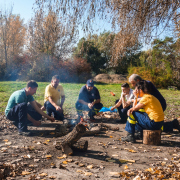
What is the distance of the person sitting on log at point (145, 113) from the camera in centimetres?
421

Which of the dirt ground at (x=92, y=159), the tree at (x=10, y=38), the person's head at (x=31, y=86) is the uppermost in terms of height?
the tree at (x=10, y=38)

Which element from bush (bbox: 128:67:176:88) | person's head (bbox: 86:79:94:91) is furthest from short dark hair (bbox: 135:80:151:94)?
bush (bbox: 128:67:176:88)

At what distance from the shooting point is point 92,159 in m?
3.50

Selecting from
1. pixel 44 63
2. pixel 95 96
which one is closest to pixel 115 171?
pixel 95 96

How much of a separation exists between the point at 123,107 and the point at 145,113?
146cm

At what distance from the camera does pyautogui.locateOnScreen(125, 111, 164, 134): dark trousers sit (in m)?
4.22

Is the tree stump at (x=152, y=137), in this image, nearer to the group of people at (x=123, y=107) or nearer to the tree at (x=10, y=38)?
the group of people at (x=123, y=107)

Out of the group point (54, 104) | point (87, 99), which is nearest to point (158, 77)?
point (87, 99)

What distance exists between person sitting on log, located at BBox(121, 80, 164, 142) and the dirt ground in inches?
14.8

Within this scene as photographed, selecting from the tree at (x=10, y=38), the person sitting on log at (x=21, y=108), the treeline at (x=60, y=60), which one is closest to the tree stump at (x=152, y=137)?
the person sitting on log at (x=21, y=108)

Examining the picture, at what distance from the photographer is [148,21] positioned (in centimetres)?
449

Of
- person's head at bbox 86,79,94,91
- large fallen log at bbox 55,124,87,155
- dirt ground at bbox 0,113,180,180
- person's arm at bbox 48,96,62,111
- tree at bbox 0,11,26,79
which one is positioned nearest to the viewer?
dirt ground at bbox 0,113,180,180

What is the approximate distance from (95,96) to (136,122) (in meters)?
2.04

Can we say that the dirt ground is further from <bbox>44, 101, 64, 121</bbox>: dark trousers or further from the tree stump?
<bbox>44, 101, 64, 121</bbox>: dark trousers
